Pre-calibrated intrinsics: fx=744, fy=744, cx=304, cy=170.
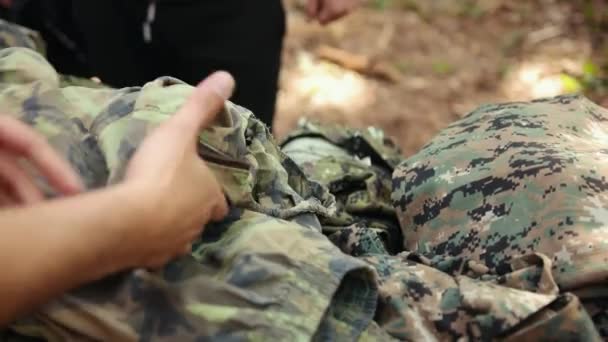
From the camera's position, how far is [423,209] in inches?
33.2

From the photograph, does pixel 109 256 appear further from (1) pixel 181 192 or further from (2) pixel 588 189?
(2) pixel 588 189

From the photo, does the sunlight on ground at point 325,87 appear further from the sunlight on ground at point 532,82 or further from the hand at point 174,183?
the hand at point 174,183

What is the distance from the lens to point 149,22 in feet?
4.20

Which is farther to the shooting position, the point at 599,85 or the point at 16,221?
the point at 599,85

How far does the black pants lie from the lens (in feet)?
4.20

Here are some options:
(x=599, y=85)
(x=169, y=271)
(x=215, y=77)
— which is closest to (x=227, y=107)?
(x=215, y=77)

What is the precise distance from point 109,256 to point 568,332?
0.40 metres

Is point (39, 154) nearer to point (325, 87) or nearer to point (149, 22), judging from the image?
point (149, 22)

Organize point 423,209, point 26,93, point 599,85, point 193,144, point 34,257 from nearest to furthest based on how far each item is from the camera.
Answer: point 34,257, point 193,144, point 26,93, point 423,209, point 599,85

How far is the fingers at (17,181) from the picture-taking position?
0.57 m

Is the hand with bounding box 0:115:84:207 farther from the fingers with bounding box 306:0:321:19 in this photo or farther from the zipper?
the fingers with bounding box 306:0:321:19

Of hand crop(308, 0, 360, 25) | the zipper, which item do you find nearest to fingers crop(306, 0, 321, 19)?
hand crop(308, 0, 360, 25)

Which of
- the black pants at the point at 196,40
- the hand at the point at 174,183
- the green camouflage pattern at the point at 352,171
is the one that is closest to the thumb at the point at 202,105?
the hand at the point at 174,183

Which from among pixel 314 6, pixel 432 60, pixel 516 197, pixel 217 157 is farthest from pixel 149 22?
pixel 432 60
